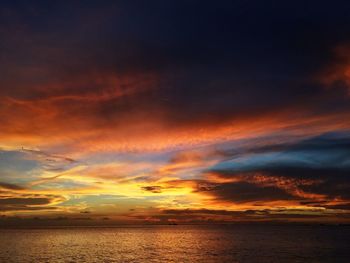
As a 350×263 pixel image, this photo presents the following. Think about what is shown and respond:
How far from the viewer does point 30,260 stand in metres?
80.4

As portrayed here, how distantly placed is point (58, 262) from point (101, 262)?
886 centimetres

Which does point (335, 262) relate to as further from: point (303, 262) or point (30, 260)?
point (30, 260)

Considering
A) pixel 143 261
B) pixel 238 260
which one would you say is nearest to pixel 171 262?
pixel 143 261

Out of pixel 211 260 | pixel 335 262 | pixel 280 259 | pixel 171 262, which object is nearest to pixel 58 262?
pixel 171 262

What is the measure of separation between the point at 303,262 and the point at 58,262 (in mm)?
50618

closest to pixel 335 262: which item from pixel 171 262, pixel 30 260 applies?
pixel 171 262

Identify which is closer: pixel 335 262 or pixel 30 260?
pixel 335 262

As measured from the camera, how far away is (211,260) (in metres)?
79.4

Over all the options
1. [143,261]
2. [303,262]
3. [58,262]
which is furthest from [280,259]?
[58,262]

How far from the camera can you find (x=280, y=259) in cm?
7950

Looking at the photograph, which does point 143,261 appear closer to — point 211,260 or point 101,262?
point 101,262

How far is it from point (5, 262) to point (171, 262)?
34776 millimetres

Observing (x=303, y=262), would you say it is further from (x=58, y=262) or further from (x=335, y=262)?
(x=58, y=262)

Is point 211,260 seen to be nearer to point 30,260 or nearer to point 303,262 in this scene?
point 303,262
